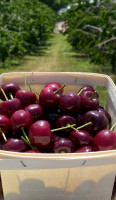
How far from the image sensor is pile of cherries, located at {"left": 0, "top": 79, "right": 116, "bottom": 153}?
3.34 feet

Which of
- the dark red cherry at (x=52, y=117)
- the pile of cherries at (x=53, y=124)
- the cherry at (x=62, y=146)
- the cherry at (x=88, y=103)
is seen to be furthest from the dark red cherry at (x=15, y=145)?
the cherry at (x=88, y=103)

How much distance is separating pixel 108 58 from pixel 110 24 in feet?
2.50

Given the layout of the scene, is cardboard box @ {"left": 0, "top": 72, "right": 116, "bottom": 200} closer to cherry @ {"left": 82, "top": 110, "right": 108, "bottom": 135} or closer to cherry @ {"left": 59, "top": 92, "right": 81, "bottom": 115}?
cherry @ {"left": 82, "top": 110, "right": 108, "bottom": 135}

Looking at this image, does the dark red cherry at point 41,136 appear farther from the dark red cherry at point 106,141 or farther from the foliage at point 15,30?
the foliage at point 15,30

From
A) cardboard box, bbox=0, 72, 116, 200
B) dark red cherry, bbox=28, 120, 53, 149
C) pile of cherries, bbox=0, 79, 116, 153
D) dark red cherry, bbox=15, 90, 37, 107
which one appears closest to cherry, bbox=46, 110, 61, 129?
pile of cherries, bbox=0, 79, 116, 153

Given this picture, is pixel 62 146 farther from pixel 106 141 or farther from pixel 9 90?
pixel 9 90

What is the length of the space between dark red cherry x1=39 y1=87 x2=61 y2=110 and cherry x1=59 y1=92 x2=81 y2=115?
0.10 ft

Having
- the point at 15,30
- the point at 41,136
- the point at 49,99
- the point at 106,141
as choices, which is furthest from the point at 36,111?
the point at 15,30

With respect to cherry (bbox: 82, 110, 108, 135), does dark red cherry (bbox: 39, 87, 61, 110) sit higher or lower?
higher

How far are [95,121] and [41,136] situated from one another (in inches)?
11.6

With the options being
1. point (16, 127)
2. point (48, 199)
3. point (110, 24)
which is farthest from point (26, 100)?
point (110, 24)

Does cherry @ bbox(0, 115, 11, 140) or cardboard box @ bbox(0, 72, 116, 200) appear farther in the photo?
cherry @ bbox(0, 115, 11, 140)

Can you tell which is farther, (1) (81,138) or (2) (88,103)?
(2) (88,103)

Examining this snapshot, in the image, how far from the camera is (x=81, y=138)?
1083 mm
